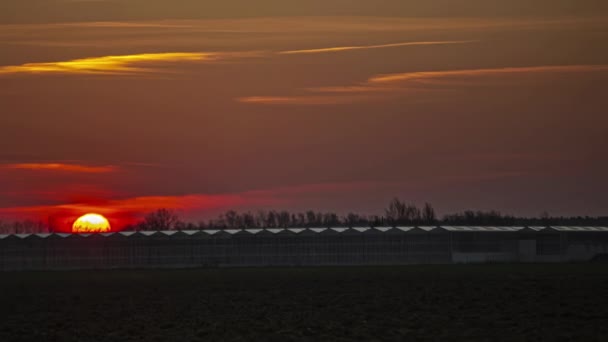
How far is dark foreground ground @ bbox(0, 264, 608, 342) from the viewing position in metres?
38.0

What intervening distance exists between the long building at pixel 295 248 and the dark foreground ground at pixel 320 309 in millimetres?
35513

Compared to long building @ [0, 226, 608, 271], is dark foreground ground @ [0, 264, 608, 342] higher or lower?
lower

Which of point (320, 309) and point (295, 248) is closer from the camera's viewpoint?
point (320, 309)

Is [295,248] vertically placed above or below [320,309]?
above

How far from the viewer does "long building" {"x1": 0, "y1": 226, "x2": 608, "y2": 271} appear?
360 feet

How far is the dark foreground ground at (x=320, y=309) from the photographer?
37969 millimetres

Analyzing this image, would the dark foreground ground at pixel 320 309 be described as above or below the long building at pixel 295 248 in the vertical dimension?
below

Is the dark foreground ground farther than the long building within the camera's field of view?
No

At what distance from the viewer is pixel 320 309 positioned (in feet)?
156

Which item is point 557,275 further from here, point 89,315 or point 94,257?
point 94,257

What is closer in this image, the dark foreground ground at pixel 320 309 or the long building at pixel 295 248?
the dark foreground ground at pixel 320 309

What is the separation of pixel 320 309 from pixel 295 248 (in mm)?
63833

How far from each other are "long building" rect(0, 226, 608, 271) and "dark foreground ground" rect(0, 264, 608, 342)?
35513 millimetres

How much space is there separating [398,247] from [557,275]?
3722 cm
